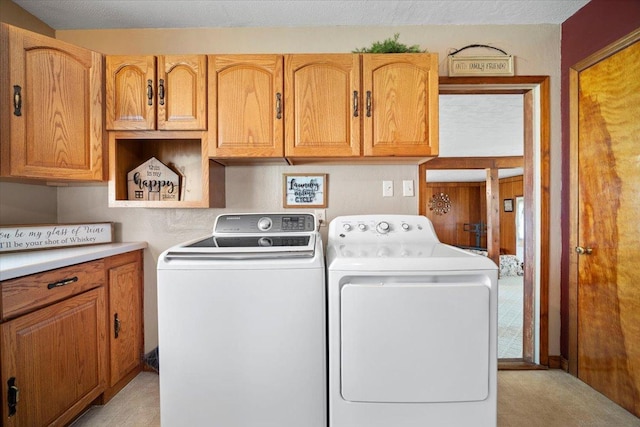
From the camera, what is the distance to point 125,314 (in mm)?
1938

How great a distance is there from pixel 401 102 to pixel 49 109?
1.92 meters

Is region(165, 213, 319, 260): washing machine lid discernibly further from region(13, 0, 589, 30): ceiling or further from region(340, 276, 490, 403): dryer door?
region(13, 0, 589, 30): ceiling

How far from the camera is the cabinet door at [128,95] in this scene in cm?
186

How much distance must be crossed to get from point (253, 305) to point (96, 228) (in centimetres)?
141

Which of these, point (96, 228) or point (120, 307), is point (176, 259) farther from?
point (96, 228)

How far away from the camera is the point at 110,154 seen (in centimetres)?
189

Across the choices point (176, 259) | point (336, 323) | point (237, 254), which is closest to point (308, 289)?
point (336, 323)

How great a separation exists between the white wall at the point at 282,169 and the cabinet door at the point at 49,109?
1.55 ft

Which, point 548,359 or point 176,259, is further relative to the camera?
point 548,359

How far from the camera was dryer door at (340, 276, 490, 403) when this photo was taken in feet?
4.19

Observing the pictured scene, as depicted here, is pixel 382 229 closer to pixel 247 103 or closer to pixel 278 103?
pixel 278 103

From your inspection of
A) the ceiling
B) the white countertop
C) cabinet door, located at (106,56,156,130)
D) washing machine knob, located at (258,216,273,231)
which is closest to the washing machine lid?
washing machine knob, located at (258,216,273,231)

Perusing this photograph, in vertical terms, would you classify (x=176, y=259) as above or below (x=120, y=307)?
above

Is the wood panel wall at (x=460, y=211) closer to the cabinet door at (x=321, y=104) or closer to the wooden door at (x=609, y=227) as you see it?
the wooden door at (x=609, y=227)
